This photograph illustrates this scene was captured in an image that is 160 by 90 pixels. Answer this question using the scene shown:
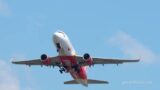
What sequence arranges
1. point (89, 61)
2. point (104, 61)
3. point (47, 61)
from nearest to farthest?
1. point (89, 61)
2. point (47, 61)
3. point (104, 61)

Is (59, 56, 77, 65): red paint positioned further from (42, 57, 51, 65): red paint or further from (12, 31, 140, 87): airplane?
(42, 57, 51, 65): red paint

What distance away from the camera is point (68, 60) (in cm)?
11619

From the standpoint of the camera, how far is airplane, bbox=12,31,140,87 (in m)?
115

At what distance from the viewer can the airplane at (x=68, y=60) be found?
4530 inches

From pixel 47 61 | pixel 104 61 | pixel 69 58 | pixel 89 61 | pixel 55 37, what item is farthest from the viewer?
pixel 104 61

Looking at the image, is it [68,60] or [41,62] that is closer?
[68,60]

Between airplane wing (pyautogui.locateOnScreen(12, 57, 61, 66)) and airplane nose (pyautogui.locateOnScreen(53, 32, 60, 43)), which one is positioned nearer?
airplane nose (pyautogui.locateOnScreen(53, 32, 60, 43))

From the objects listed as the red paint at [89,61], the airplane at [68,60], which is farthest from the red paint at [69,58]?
the red paint at [89,61]

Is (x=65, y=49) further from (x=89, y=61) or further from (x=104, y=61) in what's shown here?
(x=104, y=61)

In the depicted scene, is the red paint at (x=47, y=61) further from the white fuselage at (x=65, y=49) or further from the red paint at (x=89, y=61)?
the red paint at (x=89, y=61)

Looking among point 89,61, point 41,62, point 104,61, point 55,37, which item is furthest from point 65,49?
point 104,61

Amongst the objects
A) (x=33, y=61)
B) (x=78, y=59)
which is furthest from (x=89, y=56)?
(x=33, y=61)

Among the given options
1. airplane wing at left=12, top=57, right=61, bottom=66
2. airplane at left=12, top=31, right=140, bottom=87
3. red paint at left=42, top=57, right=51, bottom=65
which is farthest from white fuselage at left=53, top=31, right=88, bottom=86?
red paint at left=42, top=57, right=51, bottom=65

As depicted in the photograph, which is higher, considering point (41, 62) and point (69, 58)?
point (69, 58)
